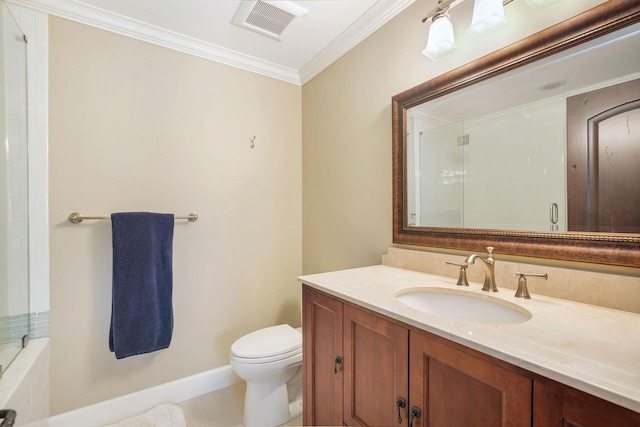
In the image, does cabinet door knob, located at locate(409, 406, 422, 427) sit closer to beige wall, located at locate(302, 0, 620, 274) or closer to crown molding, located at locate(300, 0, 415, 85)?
beige wall, located at locate(302, 0, 620, 274)

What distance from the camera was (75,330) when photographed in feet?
5.10

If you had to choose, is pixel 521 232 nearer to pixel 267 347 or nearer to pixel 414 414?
pixel 414 414

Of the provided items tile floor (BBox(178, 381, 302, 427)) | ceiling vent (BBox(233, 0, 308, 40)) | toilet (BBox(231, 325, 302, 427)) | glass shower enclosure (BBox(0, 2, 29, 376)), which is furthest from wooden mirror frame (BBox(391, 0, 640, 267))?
glass shower enclosure (BBox(0, 2, 29, 376))

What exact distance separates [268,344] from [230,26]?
194 cm

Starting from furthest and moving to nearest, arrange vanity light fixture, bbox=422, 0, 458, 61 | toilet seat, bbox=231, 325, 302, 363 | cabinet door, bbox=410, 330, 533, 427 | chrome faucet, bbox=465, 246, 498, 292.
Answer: toilet seat, bbox=231, 325, 302, 363
vanity light fixture, bbox=422, 0, 458, 61
chrome faucet, bbox=465, 246, 498, 292
cabinet door, bbox=410, 330, 533, 427

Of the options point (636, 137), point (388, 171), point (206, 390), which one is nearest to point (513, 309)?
point (636, 137)

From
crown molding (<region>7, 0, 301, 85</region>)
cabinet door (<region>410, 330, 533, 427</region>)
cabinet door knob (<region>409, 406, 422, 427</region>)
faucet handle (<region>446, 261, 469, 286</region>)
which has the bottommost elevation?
cabinet door knob (<region>409, 406, 422, 427</region>)

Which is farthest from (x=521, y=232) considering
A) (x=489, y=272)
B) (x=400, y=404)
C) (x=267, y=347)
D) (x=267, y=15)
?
(x=267, y=15)

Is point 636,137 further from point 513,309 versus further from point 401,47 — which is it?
point 401,47

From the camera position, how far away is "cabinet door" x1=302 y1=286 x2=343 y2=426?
1.09 metres

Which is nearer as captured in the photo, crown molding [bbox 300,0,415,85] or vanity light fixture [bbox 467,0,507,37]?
vanity light fixture [bbox 467,0,507,37]

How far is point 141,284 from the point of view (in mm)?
1611

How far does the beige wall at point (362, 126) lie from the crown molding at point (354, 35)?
0.13 feet

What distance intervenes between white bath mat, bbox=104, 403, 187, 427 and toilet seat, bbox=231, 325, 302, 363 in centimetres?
54
